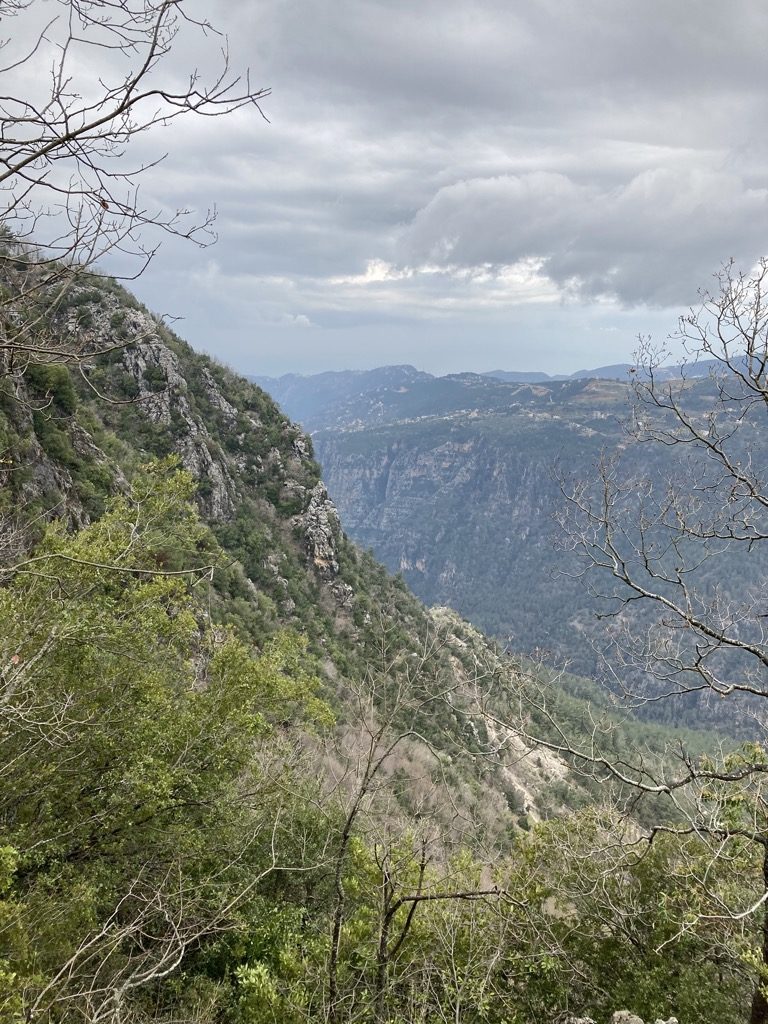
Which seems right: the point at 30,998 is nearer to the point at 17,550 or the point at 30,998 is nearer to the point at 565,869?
the point at 17,550

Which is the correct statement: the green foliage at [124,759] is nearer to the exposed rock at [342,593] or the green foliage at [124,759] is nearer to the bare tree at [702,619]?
the bare tree at [702,619]

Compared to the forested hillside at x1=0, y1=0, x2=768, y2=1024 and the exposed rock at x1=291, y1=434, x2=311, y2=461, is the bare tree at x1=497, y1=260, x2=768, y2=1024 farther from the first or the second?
the exposed rock at x1=291, y1=434, x2=311, y2=461

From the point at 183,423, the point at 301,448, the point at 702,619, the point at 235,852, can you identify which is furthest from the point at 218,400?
the point at 702,619

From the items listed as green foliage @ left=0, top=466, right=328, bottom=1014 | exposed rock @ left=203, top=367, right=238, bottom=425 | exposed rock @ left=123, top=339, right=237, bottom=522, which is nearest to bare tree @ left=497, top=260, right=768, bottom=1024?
green foliage @ left=0, top=466, right=328, bottom=1014

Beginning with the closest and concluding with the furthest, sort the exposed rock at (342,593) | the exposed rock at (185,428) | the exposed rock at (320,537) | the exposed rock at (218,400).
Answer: the exposed rock at (185,428), the exposed rock at (342,593), the exposed rock at (320,537), the exposed rock at (218,400)

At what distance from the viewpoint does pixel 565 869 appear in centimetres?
1127

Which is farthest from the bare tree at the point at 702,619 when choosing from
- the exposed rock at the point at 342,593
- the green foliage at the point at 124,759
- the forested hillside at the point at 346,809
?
the exposed rock at the point at 342,593

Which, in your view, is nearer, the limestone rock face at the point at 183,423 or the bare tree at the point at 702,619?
A: the bare tree at the point at 702,619

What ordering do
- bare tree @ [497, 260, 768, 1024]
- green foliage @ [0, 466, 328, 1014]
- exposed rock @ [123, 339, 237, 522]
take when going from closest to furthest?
bare tree @ [497, 260, 768, 1024] < green foliage @ [0, 466, 328, 1014] < exposed rock @ [123, 339, 237, 522]

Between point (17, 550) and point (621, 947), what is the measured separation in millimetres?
13818

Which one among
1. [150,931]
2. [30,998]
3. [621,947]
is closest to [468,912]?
[621,947]

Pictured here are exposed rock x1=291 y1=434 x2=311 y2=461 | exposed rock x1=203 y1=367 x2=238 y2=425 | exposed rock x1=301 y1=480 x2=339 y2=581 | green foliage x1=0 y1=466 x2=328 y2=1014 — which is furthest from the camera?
exposed rock x1=291 y1=434 x2=311 y2=461

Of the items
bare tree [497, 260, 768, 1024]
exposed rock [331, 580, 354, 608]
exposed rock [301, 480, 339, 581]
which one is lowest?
exposed rock [331, 580, 354, 608]

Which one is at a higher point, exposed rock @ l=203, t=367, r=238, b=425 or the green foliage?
exposed rock @ l=203, t=367, r=238, b=425
